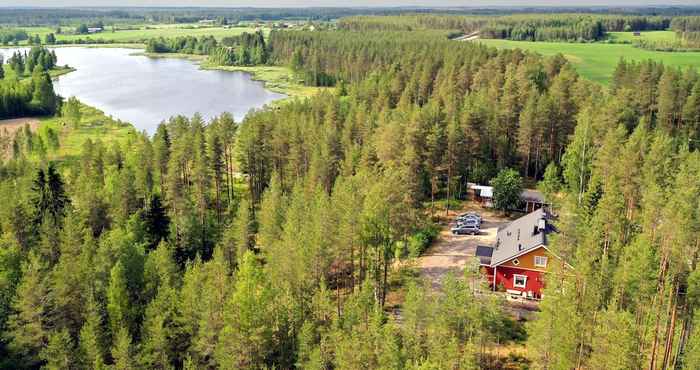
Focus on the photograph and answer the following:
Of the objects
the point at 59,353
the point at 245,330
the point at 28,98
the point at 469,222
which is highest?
the point at 28,98

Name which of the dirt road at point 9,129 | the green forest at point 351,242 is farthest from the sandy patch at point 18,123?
the green forest at point 351,242

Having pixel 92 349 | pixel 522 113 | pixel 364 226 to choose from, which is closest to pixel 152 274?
pixel 92 349

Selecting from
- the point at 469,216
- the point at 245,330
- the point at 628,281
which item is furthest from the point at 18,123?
the point at 628,281

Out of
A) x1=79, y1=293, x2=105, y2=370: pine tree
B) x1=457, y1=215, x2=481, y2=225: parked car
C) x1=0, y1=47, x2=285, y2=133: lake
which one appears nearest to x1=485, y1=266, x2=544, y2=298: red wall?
x1=457, y1=215, x2=481, y2=225: parked car

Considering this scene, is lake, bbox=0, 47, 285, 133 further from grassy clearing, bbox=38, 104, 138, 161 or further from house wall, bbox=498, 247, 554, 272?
house wall, bbox=498, 247, 554, 272

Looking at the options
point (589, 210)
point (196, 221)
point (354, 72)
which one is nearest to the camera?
point (589, 210)

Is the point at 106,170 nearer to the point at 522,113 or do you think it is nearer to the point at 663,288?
the point at 522,113

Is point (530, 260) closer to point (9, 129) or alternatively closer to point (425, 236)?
point (425, 236)
